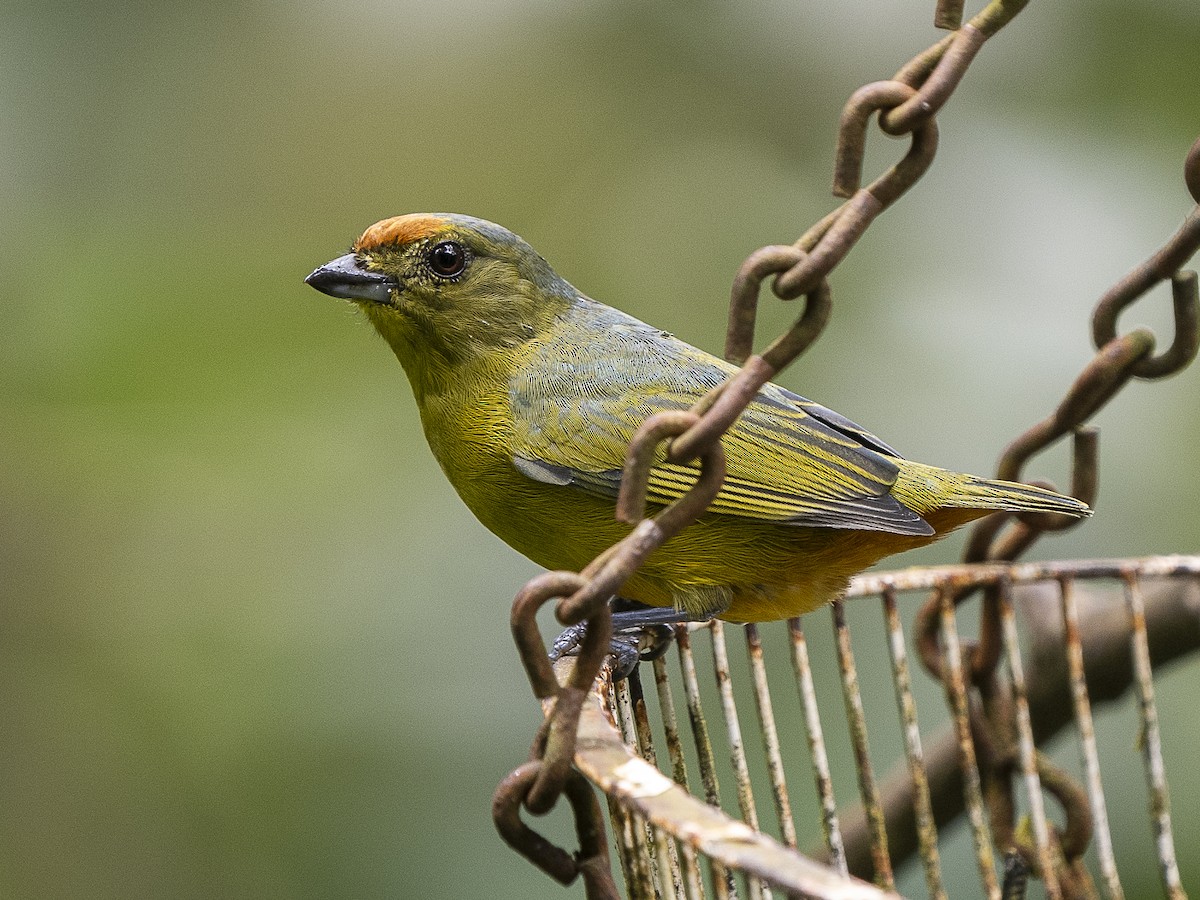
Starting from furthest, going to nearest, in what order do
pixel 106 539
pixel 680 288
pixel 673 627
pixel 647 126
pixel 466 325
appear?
1. pixel 647 126
2. pixel 680 288
3. pixel 106 539
4. pixel 466 325
5. pixel 673 627

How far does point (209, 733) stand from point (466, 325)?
1.10m

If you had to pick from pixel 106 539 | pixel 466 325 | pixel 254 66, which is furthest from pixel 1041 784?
pixel 254 66

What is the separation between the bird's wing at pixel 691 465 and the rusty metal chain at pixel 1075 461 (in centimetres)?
27

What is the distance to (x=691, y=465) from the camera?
2434mm

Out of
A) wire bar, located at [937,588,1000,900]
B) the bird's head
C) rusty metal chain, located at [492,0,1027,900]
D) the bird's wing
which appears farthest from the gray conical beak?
rusty metal chain, located at [492,0,1027,900]

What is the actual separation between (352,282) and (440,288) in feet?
0.63

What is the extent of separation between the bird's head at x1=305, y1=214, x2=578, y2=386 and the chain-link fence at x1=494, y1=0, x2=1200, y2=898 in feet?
2.85

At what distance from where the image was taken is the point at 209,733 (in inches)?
124

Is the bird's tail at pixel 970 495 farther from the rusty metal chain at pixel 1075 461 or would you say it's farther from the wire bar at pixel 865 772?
the wire bar at pixel 865 772

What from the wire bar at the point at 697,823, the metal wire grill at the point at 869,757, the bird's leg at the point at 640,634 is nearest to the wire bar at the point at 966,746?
the metal wire grill at the point at 869,757

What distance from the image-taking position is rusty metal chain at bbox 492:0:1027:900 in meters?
1.42

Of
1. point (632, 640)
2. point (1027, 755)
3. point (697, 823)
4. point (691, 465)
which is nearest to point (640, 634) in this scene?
point (632, 640)

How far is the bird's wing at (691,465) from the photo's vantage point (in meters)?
2.53

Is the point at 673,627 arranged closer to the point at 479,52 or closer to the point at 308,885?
the point at 308,885
